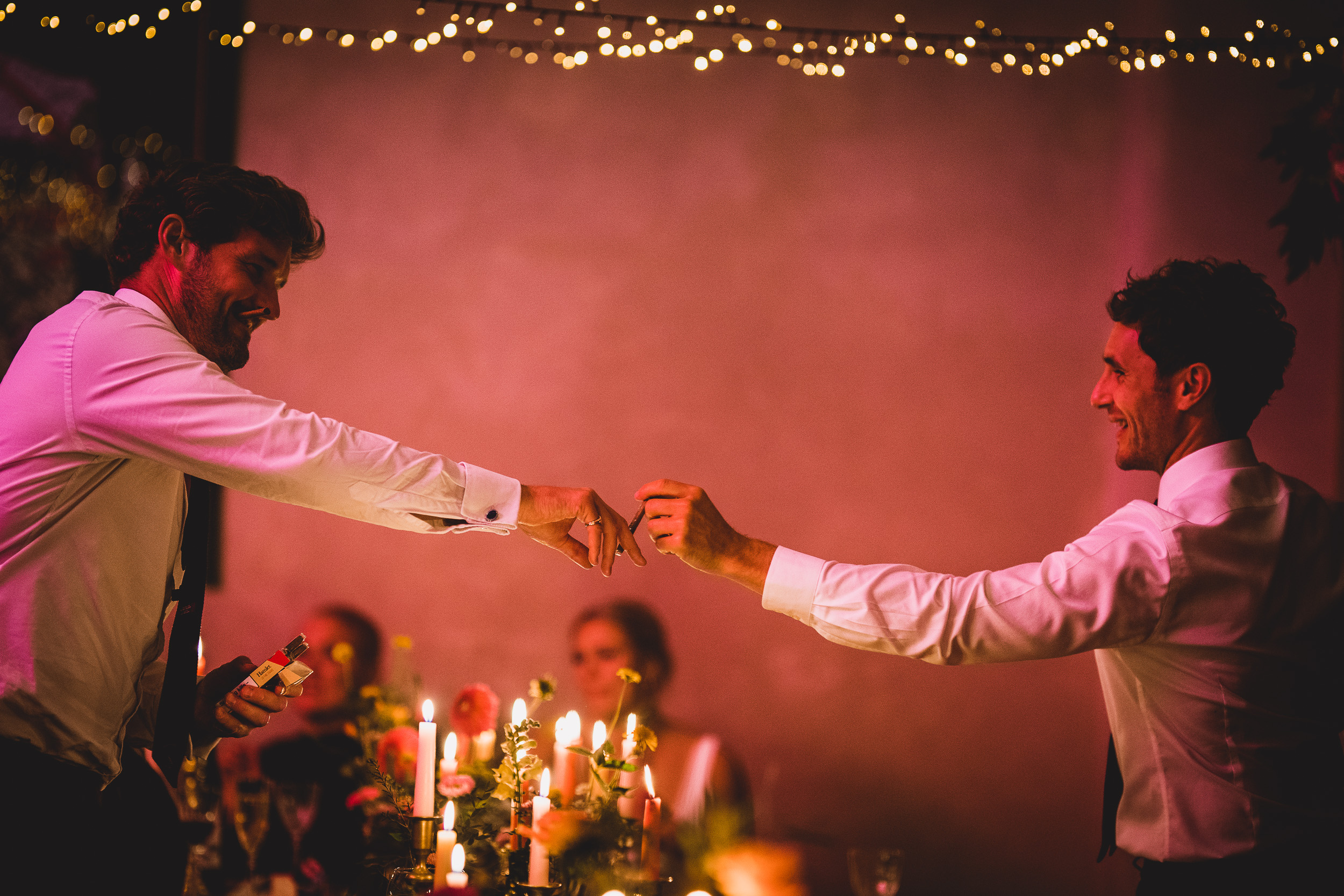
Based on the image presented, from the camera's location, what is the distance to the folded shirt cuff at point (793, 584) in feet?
5.43

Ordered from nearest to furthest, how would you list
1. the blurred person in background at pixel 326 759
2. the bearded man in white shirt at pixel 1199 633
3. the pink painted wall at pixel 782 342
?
the bearded man in white shirt at pixel 1199 633 < the blurred person in background at pixel 326 759 < the pink painted wall at pixel 782 342

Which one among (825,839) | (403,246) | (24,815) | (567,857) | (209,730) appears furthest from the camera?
(403,246)

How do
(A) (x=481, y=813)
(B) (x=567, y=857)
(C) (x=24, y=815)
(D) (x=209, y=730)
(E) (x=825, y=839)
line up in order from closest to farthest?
(C) (x=24, y=815), (B) (x=567, y=857), (D) (x=209, y=730), (A) (x=481, y=813), (E) (x=825, y=839)

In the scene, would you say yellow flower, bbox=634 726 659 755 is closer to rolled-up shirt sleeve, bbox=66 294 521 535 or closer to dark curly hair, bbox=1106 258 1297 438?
rolled-up shirt sleeve, bbox=66 294 521 535

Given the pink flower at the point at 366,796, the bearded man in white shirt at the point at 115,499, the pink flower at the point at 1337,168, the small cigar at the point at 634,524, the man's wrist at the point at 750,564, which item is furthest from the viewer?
the pink flower at the point at 1337,168

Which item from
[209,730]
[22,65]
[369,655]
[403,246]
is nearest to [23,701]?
[209,730]

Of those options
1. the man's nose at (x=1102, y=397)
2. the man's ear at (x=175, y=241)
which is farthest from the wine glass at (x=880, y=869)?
the man's ear at (x=175, y=241)

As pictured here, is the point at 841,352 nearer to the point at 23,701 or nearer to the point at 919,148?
the point at 919,148

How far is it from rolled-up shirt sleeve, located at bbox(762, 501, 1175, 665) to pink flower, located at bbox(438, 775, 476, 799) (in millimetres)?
710

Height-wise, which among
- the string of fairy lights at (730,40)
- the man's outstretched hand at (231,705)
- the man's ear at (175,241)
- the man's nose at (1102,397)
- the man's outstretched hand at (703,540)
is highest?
the string of fairy lights at (730,40)

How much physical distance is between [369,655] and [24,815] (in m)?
1.72

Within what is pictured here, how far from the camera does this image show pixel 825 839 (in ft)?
9.43

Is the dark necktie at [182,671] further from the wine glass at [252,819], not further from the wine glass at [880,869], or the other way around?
the wine glass at [880,869]

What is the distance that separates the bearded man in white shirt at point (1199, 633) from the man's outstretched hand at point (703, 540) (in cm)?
6
